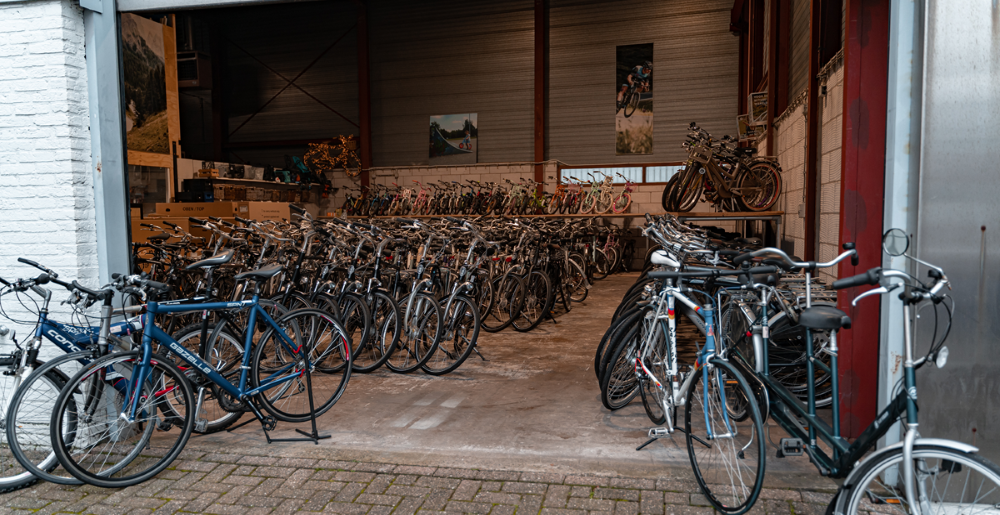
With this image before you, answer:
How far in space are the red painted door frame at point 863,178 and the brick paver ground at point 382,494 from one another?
71 centimetres

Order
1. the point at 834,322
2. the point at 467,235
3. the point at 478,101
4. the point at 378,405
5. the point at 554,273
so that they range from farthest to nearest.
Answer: the point at 478,101, the point at 554,273, the point at 467,235, the point at 378,405, the point at 834,322

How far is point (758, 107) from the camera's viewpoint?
8.97 metres

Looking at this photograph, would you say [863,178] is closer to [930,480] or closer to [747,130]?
[930,480]

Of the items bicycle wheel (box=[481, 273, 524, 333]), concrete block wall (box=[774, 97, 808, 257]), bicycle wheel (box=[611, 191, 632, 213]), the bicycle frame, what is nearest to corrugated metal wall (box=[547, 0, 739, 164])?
bicycle wheel (box=[611, 191, 632, 213])

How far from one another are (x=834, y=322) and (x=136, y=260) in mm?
6184

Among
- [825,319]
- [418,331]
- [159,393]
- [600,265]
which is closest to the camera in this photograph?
[825,319]

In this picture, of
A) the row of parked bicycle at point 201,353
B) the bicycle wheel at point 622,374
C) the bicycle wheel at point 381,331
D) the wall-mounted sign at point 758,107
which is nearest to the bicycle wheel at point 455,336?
the row of parked bicycle at point 201,353

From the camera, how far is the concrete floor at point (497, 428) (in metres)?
3.01

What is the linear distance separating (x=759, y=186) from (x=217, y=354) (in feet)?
21.1

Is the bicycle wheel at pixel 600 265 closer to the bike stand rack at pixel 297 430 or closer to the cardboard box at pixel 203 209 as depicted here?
the cardboard box at pixel 203 209

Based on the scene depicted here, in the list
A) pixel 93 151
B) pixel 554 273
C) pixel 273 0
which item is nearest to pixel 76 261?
pixel 93 151

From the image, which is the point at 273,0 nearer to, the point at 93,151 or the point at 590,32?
the point at 93,151

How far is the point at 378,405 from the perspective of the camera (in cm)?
399

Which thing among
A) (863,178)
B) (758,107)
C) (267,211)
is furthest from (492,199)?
(863,178)
